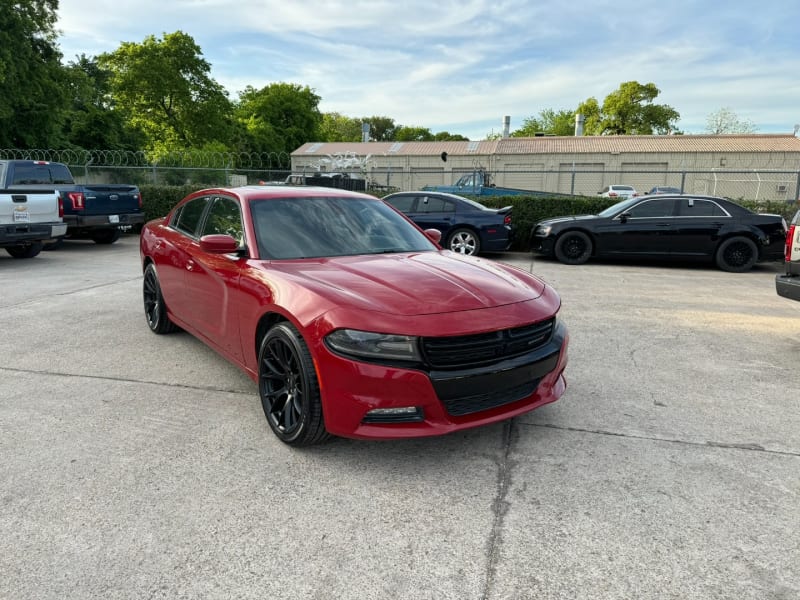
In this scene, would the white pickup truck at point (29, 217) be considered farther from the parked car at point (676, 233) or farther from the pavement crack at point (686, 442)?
the pavement crack at point (686, 442)

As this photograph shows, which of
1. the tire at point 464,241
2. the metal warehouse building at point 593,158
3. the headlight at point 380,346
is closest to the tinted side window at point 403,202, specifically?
the tire at point 464,241

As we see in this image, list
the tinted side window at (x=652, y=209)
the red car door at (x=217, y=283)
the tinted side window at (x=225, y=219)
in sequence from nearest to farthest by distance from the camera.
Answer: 1. the red car door at (x=217, y=283)
2. the tinted side window at (x=225, y=219)
3. the tinted side window at (x=652, y=209)

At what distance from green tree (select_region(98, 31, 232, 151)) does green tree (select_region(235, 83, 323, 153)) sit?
12792 mm

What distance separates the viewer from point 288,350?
3.08 metres

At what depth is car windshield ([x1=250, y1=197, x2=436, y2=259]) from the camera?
3.71m

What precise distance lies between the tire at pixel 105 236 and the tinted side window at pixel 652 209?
12228 millimetres

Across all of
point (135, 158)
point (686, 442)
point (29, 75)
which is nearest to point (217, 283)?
point (686, 442)

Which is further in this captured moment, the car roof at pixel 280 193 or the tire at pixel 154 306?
the tire at pixel 154 306

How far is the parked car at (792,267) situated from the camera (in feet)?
16.6

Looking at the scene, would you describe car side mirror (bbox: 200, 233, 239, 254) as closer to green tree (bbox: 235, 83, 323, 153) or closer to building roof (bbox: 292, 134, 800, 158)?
building roof (bbox: 292, 134, 800, 158)

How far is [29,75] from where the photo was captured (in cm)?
2602

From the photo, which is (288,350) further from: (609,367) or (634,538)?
(609,367)

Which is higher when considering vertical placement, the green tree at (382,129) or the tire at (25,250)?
the green tree at (382,129)

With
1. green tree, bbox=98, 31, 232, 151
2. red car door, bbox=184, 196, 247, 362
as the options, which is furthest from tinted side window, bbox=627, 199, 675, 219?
green tree, bbox=98, 31, 232, 151
